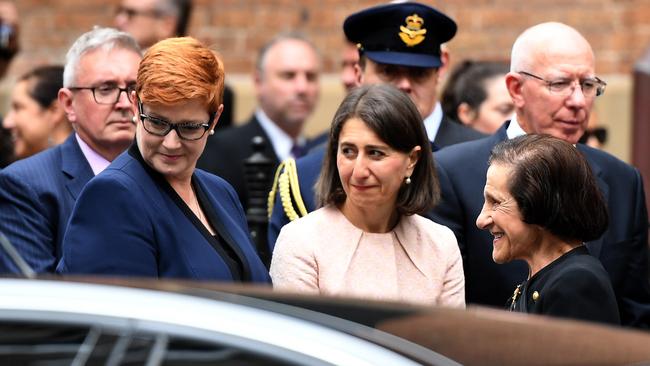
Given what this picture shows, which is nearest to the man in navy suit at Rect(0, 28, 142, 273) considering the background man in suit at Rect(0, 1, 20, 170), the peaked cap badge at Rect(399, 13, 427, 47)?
the peaked cap badge at Rect(399, 13, 427, 47)

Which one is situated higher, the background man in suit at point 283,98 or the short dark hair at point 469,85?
the short dark hair at point 469,85

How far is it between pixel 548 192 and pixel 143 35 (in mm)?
5313

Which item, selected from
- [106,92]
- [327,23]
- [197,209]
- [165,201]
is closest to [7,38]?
[327,23]

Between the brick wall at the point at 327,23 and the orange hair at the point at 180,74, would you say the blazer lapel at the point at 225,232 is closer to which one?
the orange hair at the point at 180,74

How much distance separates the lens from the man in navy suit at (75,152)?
5.25 meters

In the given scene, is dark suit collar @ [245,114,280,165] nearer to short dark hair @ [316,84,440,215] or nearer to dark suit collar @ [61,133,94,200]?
dark suit collar @ [61,133,94,200]

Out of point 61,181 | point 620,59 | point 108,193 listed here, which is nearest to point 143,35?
point 620,59

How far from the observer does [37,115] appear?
818 centimetres

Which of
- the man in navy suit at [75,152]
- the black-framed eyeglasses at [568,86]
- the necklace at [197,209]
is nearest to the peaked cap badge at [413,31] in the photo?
the black-framed eyeglasses at [568,86]

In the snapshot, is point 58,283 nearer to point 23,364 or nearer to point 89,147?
point 23,364

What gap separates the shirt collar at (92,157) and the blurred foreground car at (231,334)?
8.42ft

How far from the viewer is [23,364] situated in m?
2.97

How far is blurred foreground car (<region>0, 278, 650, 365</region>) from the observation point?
292 centimetres

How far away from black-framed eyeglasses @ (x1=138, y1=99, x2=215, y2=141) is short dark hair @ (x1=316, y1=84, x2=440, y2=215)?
2.13 ft
